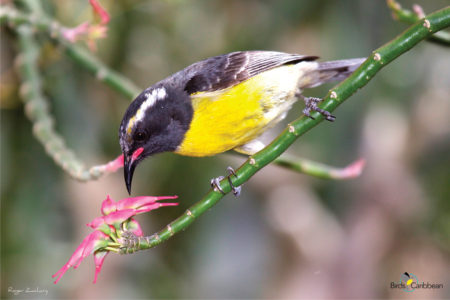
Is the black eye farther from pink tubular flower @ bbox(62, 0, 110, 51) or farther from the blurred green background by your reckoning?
the blurred green background

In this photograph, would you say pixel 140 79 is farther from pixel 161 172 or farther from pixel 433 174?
pixel 433 174

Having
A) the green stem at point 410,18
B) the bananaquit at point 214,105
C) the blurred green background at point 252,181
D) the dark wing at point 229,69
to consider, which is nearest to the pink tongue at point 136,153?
the bananaquit at point 214,105

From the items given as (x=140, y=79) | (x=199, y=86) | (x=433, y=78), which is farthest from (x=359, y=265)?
(x=199, y=86)

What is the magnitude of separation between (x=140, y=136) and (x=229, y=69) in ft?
1.89

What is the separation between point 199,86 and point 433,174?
2446 mm

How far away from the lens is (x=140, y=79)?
4.33m

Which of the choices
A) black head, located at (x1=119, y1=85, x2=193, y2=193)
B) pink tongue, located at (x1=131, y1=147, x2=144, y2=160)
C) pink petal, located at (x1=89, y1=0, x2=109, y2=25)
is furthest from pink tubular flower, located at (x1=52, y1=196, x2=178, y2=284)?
pink petal, located at (x1=89, y1=0, x2=109, y2=25)

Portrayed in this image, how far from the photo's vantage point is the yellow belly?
2.40 meters

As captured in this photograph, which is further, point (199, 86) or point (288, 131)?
point (199, 86)

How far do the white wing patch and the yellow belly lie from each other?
0.16 m

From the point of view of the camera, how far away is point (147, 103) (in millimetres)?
2264

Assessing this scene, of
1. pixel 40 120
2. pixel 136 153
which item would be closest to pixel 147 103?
pixel 136 153

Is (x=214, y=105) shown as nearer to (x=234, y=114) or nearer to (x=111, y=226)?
(x=234, y=114)

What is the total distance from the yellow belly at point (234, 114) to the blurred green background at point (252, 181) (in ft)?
4.28
